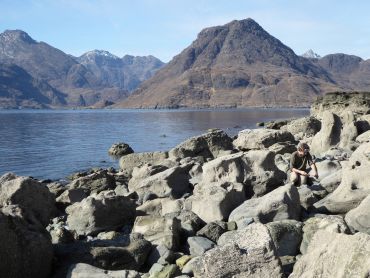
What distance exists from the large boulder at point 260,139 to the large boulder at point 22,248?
22.6 m

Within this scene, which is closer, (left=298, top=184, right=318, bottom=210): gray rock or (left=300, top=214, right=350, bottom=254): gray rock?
(left=300, top=214, right=350, bottom=254): gray rock

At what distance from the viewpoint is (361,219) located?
12727 millimetres

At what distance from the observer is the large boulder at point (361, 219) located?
1259 cm

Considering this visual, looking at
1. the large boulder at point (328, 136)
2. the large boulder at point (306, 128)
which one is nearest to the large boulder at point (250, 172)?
the large boulder at point (328, 136)

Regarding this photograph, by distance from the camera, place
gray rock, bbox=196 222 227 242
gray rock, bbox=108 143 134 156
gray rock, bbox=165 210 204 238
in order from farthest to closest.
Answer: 1. gray rock, bbox=108 143 134 156
2. gray rock, bbox=165 210 204 238
3. gray rock, bbox=196 222 227 242

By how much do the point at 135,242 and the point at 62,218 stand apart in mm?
7313

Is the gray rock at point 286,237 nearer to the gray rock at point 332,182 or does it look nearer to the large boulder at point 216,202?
the large boulder at point 216,202

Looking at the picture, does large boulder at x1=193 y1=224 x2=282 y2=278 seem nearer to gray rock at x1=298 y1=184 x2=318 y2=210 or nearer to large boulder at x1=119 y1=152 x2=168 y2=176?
gray rock at x1=298 y1=184 x2=318 y2=210

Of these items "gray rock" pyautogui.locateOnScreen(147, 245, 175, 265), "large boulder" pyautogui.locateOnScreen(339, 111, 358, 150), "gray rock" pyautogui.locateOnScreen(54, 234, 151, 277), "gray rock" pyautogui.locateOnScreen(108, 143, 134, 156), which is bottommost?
"gray rock" pyautogui.locateOnScreen(108, 143, 134, 156)

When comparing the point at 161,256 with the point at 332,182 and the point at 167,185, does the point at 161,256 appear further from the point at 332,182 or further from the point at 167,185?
the point at 332,182

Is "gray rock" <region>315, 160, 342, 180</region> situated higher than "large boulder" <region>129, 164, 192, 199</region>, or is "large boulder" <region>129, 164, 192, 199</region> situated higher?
"gray rock" <region>315, 160, 342, 180</region>

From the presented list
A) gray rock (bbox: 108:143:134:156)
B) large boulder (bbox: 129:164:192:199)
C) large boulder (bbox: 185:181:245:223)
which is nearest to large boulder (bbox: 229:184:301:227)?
large boulder (bbox: 185:181:245:223)

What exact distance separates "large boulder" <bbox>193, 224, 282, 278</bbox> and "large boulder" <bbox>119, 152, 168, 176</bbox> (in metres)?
23.3

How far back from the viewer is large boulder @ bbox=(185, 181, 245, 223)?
48.5ft
